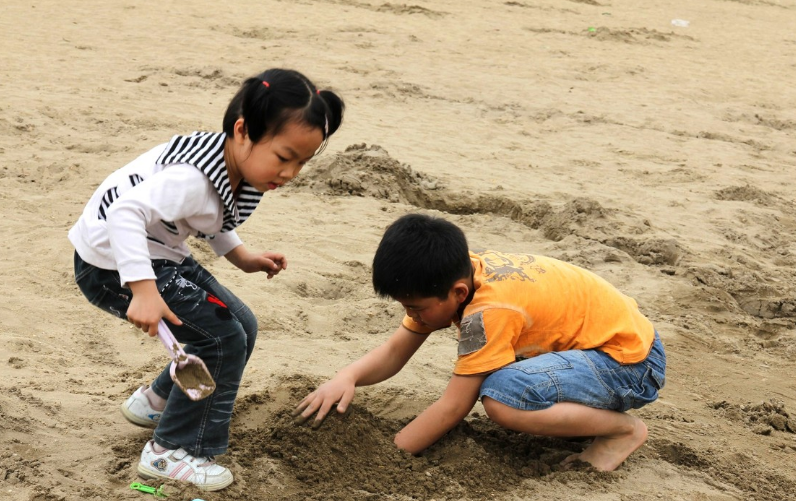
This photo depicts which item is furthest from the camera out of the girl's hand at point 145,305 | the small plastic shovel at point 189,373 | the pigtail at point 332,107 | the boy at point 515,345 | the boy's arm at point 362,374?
the boy's arm at point 362,374

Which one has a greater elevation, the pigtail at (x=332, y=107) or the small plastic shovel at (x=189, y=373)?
the pigtail at (x=332, y=107)

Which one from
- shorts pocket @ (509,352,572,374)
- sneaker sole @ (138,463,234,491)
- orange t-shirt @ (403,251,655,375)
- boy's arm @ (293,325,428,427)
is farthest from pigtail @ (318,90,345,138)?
sneaker sole @ (138,463,234,491)

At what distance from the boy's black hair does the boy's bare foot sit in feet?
2.51

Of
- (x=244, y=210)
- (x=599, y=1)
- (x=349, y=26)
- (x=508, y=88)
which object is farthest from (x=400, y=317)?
(x=599, y=1)

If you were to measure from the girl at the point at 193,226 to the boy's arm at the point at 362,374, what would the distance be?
0.38 meters

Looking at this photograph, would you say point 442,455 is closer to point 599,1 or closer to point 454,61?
point 454,61

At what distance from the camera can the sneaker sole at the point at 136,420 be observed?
115 inches

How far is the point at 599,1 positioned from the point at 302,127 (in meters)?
14.1

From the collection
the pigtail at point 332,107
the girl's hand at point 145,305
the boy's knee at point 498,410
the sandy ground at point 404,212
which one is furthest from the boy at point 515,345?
the girl's hand at point 145,305

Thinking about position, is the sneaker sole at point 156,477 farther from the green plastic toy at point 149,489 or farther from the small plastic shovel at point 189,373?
the small plastic shovel at point 189,373

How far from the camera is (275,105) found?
243 centimetres

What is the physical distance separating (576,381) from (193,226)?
130 cm

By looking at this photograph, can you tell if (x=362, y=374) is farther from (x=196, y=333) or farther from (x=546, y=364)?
(x=196, y=333)

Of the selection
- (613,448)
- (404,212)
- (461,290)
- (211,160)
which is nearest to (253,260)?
(211,160)
